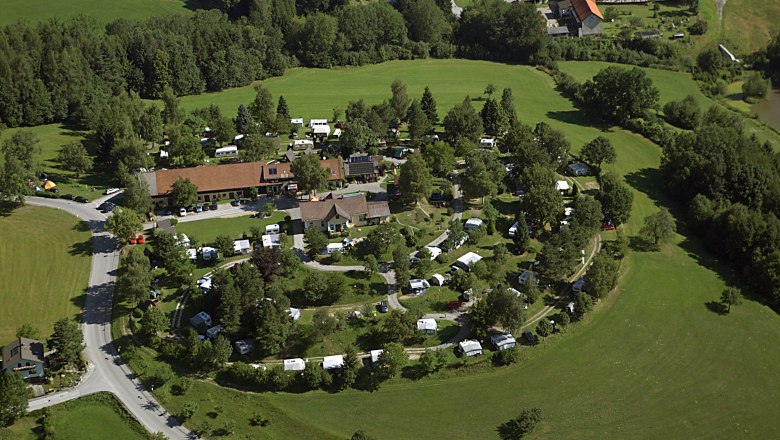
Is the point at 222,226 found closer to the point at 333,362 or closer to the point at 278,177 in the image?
the point at 278,177

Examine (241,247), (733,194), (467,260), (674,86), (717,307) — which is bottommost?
(717,307)

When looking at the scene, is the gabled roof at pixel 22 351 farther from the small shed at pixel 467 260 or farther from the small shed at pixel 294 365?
the small shed at pixel 467 260

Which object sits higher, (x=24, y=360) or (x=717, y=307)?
(x=24, y=360)

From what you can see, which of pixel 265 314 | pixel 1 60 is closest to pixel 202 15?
pixel 1 60

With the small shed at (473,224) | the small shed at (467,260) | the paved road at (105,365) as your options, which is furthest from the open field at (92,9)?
the small shed at (467,260)

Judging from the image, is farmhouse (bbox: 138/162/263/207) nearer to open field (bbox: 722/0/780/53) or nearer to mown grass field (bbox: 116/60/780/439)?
mown grass field (bbox: 116/60/780/439)

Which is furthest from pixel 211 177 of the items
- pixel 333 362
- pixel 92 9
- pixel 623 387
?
pixel 92 9
